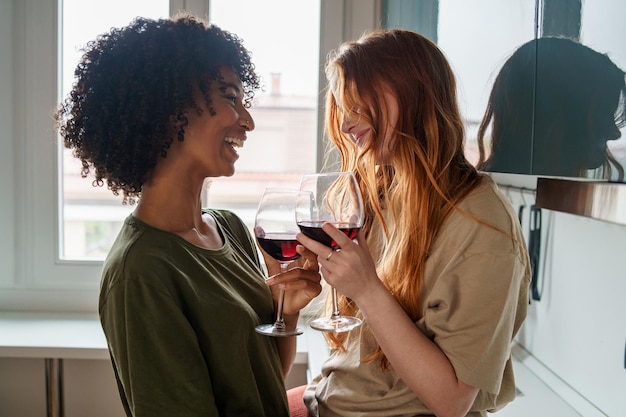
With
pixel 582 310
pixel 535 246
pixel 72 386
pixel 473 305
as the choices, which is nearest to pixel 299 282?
pixel 473 305

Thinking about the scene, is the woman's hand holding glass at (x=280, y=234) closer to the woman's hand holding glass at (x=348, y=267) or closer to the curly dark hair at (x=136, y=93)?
the woman's hand holding glass at (x=348, y=267)

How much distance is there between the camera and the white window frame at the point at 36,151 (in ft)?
7.90

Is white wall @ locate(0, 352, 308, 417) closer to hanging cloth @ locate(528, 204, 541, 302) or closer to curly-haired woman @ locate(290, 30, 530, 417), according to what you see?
Answer: hanging cloth @ locate(528, 204, 541, 302)

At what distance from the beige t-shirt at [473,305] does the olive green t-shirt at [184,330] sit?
0.74 feet

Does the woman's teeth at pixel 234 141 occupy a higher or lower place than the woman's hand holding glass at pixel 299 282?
higher

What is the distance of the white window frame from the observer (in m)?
2.41

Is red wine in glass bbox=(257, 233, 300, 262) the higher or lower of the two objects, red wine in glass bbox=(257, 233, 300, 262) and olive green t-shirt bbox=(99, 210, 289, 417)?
the higher

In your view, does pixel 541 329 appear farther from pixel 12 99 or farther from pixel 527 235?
pixel 12 99

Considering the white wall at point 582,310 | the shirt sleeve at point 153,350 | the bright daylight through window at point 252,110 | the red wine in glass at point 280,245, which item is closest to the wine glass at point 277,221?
the red wine in glass at point 280,245

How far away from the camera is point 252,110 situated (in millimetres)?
2527

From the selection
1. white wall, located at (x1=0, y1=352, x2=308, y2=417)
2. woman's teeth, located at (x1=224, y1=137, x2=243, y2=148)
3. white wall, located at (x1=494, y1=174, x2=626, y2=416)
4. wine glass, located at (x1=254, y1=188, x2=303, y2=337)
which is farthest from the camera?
white wall, located at (x1=0, y1=352, x2=308, y2=417)

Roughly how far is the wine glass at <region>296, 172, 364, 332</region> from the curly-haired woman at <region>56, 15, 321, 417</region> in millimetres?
87

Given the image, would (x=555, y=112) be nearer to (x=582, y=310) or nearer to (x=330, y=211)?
(x=330, y=211)

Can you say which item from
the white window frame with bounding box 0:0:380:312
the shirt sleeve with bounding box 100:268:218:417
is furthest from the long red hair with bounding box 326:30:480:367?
the white window frame with bounding box 0:0:380:312
